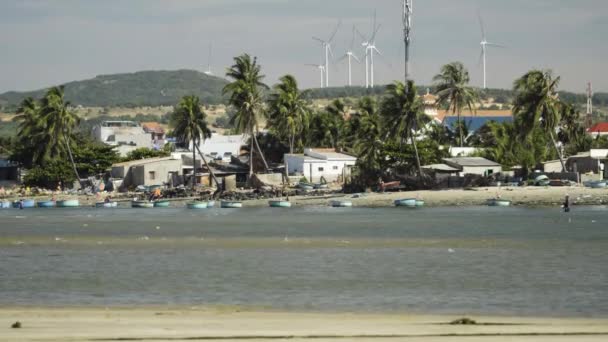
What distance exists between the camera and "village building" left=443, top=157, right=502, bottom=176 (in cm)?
11000

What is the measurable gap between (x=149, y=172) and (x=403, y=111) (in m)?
31.9

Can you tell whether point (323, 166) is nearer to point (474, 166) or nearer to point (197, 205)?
point (474, 166)

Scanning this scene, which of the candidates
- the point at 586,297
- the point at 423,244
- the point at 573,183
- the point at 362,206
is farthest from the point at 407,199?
the point at 586,297

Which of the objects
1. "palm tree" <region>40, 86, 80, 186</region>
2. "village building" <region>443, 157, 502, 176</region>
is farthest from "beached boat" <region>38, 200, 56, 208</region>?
"village building" <region>443, 157, 502, 176</region>

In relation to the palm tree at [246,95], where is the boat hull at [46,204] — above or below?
below

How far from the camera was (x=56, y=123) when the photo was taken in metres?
126

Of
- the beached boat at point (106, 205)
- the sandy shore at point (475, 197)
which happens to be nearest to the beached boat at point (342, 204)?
the sandy shore at point (475, 197)

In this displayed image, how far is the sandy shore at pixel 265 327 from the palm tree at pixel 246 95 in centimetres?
9142

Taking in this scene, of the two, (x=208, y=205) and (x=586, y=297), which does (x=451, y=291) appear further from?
(x=208, y=205)

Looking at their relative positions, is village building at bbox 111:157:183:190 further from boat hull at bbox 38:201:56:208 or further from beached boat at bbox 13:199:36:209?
beached boat at bbox 13:199:36:209

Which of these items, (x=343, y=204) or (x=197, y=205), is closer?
(x=343, y=204)

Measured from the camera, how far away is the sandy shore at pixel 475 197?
3708 inches

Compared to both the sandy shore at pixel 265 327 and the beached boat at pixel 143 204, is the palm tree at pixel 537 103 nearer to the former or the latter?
the beached boat at pixel 143 204

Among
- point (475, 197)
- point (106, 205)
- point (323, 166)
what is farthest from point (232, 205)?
point (475, 197)
